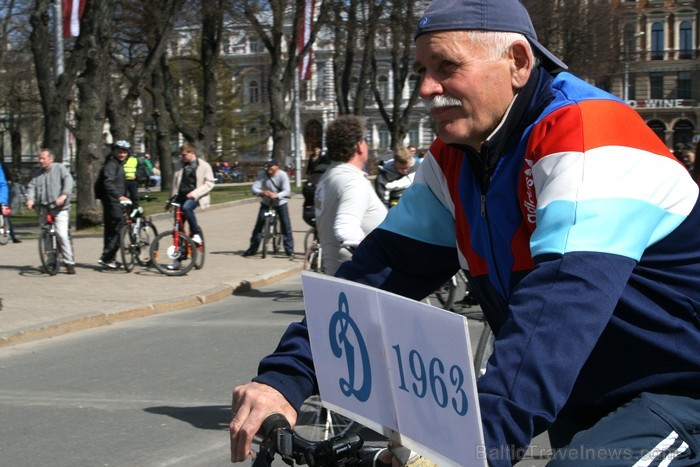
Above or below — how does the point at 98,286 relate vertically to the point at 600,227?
below

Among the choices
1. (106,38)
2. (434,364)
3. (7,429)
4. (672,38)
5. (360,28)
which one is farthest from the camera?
(672,38)

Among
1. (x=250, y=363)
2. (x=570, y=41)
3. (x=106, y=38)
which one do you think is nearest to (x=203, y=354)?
(x=250, y=363)

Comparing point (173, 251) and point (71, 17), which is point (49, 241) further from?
point (71, 17)

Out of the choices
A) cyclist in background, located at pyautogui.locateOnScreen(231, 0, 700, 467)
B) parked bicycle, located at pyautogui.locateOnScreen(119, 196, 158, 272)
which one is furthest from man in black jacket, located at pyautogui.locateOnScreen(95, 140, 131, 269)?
cyclist in background, located at pyautogui.locateOnScreen(231, 0, 700, 467)

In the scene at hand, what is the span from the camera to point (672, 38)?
8619 cm

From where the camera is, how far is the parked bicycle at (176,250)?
51.4 ft

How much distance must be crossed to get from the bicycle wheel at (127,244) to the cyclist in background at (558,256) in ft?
45.7

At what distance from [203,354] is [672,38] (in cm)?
8364

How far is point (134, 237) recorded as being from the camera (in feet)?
53.2

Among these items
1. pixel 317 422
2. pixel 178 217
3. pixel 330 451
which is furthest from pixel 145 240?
pixel 330 451

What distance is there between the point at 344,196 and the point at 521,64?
5954mm

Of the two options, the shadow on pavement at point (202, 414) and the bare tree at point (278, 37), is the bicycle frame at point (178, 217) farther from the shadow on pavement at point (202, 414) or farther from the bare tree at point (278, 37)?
the bare tree at point (278, 37)

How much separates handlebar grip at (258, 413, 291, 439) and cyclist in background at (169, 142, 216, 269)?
14.4 meters

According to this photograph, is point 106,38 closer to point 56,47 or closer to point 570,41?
point 56,47
